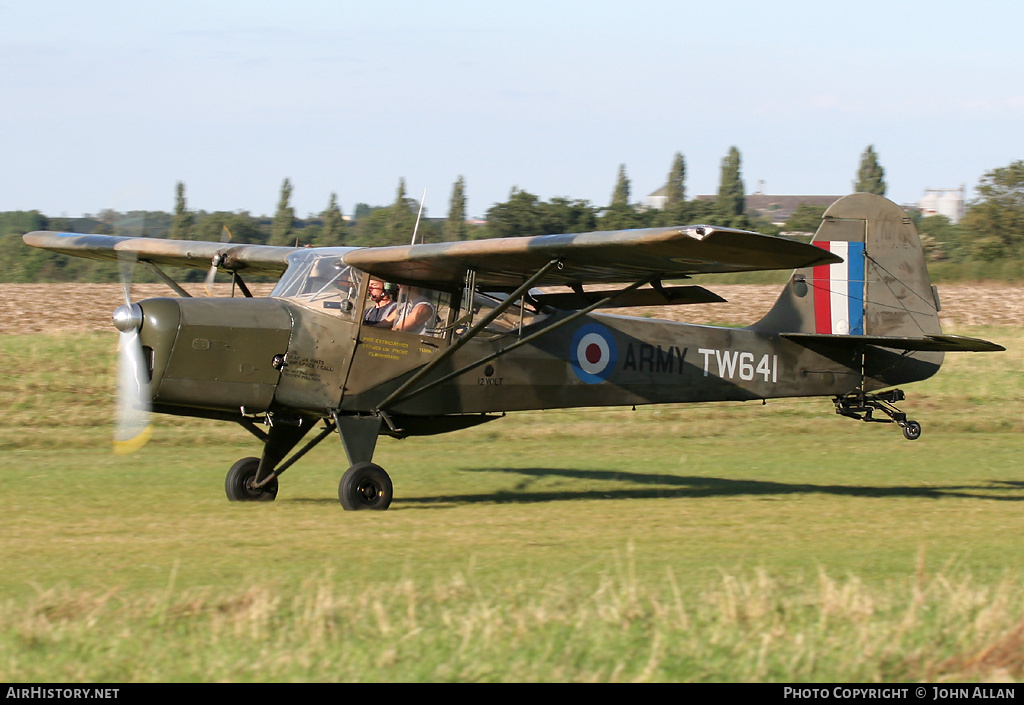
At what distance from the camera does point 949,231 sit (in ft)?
301

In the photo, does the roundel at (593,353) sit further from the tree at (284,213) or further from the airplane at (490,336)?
the tree at (284,213)

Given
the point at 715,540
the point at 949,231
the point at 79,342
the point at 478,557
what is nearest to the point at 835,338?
the point at 715,540

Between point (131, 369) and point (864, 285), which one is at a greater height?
point (864, 285)

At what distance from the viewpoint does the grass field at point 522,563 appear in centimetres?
504

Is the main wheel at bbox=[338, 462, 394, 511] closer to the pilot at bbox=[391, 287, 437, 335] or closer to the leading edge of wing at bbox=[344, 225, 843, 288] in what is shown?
the pilot at bbox=[391, 287, 437, 335]

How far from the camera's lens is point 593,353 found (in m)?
12.2

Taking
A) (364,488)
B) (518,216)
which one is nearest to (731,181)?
(518,216)

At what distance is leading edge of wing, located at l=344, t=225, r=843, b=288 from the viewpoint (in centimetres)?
857

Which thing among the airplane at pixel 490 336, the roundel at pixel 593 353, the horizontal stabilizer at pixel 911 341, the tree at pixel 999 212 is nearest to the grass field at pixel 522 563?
the airplane at pixel 490 336

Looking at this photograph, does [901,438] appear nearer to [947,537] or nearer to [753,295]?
[947,537]

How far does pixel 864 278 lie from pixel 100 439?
11.0 metres

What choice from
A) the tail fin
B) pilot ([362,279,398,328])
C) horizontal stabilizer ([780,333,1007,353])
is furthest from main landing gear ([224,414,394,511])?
horizontal stabilizer ([780,333,1007,353])

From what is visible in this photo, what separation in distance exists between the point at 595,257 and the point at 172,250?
5893 mm

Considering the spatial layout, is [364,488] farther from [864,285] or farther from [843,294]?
[864,285]
